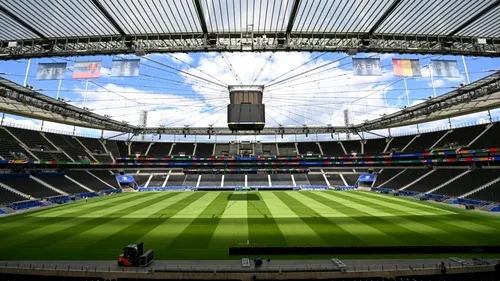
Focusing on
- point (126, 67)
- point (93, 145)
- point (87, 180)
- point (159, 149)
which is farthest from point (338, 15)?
point (93, 145)

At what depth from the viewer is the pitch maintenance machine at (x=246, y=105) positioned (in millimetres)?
25172

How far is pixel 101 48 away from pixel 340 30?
717 inches

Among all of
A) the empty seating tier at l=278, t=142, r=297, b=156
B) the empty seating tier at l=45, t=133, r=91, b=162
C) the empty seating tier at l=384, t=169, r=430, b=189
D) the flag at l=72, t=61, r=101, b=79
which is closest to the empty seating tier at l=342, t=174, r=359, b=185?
the empty seating tier at l=384, t=169, r=430, b=189

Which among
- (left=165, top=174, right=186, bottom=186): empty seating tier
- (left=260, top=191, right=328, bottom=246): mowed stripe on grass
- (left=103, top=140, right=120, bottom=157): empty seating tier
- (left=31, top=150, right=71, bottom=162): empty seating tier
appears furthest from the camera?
(left=103, top=140, right=120, bottom=157): empty seating tier

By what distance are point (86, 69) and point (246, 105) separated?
583 inches

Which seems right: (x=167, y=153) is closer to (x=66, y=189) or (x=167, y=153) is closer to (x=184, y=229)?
(x=66, y=189)

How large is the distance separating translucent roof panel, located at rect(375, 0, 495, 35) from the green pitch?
634 inches

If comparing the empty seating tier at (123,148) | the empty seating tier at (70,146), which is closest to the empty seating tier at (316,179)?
the empty seating tier at (123,148)

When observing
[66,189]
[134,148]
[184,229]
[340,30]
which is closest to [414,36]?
[340,30]

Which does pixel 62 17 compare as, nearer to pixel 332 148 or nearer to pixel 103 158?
pixel 103 158

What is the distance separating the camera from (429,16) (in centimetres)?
1507

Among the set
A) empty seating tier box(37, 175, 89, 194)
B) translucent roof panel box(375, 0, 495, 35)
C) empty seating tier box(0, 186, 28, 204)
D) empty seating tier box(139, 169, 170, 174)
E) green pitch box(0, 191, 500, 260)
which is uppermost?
translucent roof panel box(375, 0, 495, 35)

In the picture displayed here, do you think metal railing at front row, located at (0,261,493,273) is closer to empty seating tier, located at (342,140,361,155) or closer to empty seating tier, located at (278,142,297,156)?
empty seating tier, located at (342,140,361,155)

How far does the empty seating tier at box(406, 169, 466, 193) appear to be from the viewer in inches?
1654
